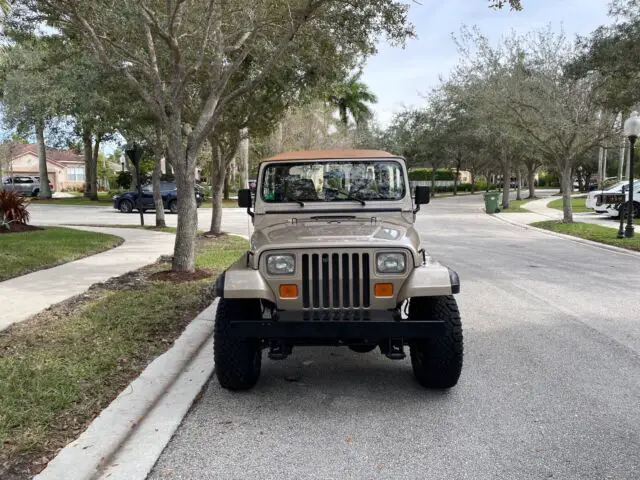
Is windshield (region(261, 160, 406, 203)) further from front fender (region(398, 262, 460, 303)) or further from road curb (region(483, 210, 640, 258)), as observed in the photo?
road curb (region(483, 210, 640, 258))

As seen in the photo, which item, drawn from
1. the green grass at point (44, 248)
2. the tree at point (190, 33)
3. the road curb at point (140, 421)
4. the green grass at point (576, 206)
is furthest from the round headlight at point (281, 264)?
the green grass at point (576, 206)

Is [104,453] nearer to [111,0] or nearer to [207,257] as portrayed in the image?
[111,0]

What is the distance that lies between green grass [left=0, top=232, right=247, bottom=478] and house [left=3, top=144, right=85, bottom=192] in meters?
71.8

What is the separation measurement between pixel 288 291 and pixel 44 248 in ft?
30.0

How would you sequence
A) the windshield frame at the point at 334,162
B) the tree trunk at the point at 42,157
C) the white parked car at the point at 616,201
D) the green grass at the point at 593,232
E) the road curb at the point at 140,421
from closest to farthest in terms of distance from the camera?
the road curb at the point at 140,421 < the windshield frame at the point at 334,162 < the green grass at the point at 593,232 < the white parked car at the point at 616,201 < the tree trunk at the point at 42,157

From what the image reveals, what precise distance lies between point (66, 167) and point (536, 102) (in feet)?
240

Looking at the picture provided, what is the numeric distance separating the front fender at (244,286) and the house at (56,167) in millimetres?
75203

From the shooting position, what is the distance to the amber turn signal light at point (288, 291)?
12.9ft

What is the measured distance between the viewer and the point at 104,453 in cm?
325

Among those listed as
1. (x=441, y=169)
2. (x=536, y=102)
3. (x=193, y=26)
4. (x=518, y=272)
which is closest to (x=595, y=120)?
(x=536, y=102)

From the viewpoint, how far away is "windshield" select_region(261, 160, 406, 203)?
5.26 meters

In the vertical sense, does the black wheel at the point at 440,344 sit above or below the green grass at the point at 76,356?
above

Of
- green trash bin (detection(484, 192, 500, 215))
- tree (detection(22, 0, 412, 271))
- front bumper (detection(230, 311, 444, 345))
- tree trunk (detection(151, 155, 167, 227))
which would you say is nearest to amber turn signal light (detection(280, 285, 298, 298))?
front bumper (detection(230, 311, 444, 345))

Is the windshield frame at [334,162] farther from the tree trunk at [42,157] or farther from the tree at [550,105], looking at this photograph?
the tree trunk at [42,157]
